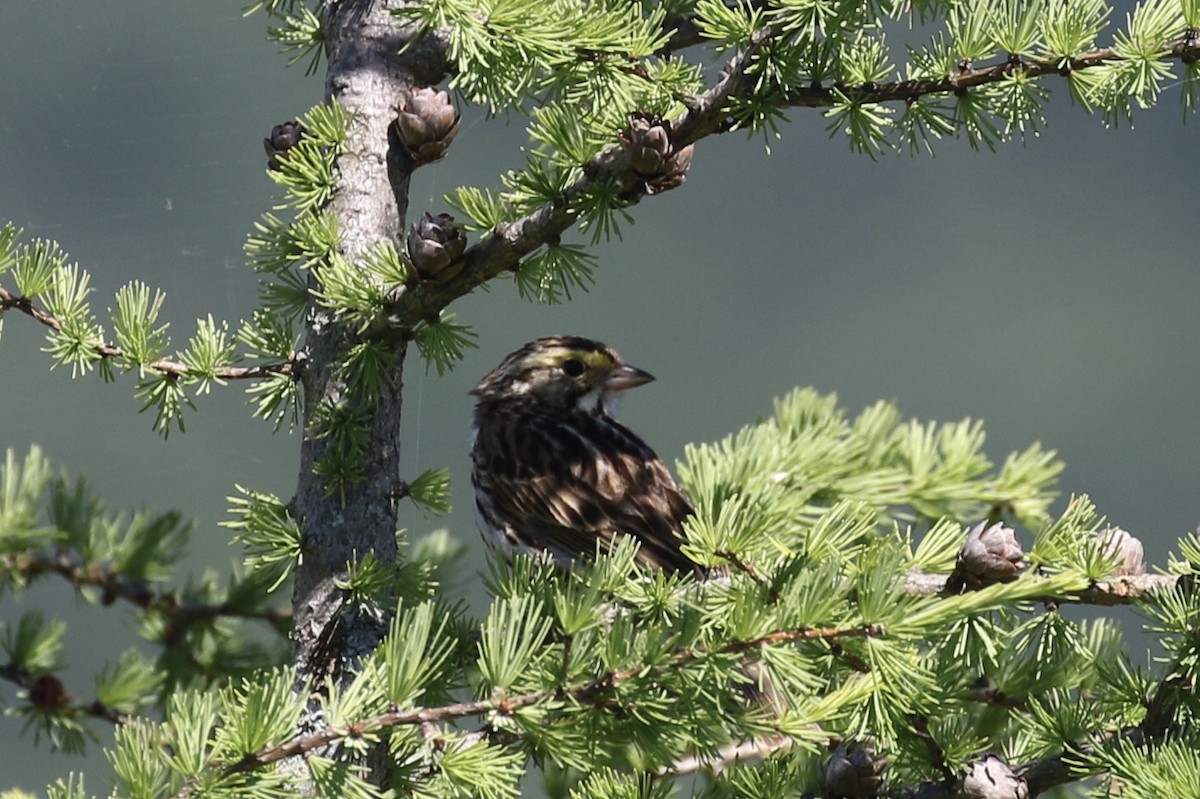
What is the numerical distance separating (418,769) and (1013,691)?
35.6 inches

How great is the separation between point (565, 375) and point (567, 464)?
0.43m

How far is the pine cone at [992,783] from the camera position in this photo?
6.57ft

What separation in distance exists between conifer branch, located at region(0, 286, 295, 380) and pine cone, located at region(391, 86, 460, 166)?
0.44 metres

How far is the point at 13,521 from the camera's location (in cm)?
290

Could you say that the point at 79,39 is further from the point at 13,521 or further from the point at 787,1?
the point at 787,1

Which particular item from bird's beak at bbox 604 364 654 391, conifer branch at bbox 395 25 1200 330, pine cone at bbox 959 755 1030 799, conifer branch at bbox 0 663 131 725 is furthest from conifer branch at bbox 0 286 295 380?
bird's beak at bbox 604 364 654 391

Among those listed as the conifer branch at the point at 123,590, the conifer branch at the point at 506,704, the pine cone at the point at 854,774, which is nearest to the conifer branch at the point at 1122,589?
the conifer branch at the point at 506,704

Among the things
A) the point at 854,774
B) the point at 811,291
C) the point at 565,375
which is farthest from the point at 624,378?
the point at 811,291

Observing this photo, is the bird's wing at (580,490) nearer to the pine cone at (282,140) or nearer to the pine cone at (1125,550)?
the pine cone at (282,140)

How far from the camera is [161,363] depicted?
2590mm

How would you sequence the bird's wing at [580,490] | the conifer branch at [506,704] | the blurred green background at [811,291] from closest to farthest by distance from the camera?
the conifer branch at [506,704] → the bird's wing at [580,490] → the blurred green background at [811,291]

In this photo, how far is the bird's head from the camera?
4.07 m

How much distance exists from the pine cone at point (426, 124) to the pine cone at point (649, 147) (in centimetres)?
52

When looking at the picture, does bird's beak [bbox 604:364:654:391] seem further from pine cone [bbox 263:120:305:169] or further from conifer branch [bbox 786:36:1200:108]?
conifer branch [bbox 786:36:1200:108]
